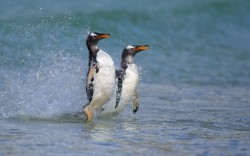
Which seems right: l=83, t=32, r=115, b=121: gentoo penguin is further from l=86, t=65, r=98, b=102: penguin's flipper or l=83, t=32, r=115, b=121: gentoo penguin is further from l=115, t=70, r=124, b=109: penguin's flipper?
l=115, t=70, r=124, b=109: penguin's flipper

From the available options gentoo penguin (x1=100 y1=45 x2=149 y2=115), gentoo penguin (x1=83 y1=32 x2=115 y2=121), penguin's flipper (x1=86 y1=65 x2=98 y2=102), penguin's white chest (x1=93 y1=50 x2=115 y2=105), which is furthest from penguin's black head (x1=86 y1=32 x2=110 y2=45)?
gentoo penguin (x1=100 y1=45 x2=149 y2=115)

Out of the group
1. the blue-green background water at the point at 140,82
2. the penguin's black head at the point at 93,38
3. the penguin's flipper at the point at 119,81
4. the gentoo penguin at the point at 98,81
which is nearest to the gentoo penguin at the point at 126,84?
the penguin's flipper at the point at 119,81

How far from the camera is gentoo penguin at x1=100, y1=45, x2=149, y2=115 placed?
10039mm

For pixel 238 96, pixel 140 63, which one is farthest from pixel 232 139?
pixel 140 63

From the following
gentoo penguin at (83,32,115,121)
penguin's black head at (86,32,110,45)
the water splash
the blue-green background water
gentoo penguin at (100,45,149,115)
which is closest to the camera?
the blue-green background water

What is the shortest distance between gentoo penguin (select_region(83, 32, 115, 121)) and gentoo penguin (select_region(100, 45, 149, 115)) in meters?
0.38

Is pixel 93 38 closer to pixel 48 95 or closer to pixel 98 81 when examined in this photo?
pixel 98 81

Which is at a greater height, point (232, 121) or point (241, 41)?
point (241, 41)

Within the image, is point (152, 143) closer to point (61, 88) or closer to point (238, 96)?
point (61, 88)

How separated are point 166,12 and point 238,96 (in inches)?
563

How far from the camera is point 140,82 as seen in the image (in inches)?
561

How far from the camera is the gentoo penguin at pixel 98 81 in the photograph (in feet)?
31.1

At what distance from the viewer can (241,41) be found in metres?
25.6

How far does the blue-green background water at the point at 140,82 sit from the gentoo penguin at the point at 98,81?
0.21 metres
